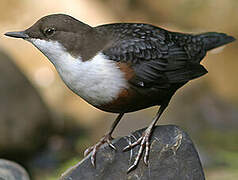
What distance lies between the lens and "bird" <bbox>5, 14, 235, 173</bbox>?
12.2ft

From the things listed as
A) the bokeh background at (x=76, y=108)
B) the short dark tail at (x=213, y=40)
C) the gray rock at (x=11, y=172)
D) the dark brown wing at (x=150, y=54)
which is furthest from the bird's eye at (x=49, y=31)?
the bokeh background at (x=76, y=108)

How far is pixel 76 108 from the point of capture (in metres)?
8.72

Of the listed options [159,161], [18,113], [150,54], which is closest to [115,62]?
[150,54]

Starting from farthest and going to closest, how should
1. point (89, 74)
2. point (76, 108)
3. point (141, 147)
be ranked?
point (76, 108) < point (141, 147) < point (89, 74)

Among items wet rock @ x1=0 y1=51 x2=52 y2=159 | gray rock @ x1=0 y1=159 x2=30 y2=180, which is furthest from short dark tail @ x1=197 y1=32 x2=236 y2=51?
wet rock @ x1=0 y1=51 x2=52 y2=159

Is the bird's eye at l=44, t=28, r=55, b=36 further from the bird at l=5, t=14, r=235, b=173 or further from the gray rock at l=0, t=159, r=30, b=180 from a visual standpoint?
the gray rock at l=0, t=159, r=30, b=180

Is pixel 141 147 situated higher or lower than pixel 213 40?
lower

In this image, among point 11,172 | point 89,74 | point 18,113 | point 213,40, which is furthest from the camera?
point 18,113

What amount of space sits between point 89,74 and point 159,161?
89 cm

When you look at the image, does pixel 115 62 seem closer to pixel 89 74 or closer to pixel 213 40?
pixel 89 74

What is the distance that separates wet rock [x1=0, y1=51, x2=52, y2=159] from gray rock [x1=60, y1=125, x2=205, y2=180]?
3.54 meters

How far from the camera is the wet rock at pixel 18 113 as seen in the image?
725 cm

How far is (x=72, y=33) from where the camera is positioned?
380 cm

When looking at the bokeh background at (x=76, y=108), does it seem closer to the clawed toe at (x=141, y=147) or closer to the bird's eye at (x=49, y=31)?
the clawed toe at (x=141, y=147)
